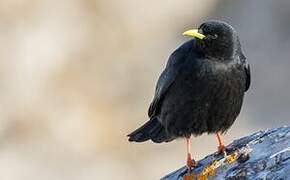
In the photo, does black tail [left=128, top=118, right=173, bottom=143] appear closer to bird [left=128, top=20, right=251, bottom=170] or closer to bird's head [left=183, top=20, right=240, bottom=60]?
bird [left=128, top=20, right=251, bottom=170]

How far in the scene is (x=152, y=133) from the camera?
10828mm

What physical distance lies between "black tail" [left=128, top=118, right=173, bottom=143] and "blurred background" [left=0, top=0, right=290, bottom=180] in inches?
429

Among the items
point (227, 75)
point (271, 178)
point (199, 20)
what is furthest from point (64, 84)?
point (271, 178)

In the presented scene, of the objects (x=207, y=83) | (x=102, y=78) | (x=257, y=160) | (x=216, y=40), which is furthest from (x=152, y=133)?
(x=102, y=78)

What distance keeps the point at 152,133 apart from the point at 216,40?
5.37 ft

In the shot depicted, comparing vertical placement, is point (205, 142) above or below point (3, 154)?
below

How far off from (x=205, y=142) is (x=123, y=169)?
2.25 meters

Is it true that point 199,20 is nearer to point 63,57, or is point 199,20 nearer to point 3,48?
point 63,57

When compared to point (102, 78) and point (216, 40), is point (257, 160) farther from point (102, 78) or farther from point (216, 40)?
point (102, 78)

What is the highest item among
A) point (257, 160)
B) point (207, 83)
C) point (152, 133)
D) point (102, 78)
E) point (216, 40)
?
point (102, 78)

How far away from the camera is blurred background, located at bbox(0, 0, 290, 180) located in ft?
74.6

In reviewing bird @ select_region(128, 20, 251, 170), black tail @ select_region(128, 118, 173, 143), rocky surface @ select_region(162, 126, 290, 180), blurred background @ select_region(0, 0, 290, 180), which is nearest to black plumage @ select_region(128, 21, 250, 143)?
bird @ select_region(128, 20, 251, 170)

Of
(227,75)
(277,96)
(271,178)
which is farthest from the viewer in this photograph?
(277,96)

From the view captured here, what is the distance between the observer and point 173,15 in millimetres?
28328
